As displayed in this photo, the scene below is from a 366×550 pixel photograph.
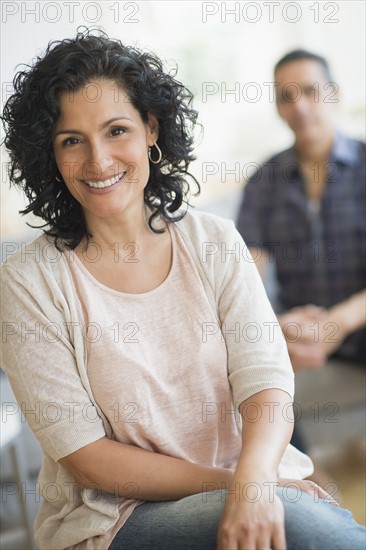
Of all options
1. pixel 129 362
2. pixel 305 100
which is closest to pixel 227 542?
pixel 129 362

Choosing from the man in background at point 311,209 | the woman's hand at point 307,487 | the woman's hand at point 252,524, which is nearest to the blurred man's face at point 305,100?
the man in background at point 311,209

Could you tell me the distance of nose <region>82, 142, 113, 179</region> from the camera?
129 centimetres

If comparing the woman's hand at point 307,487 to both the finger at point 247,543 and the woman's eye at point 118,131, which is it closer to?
the finger at point 247,543

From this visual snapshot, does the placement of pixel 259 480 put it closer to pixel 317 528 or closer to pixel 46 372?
pixel 317 528

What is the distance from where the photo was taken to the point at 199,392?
131cm

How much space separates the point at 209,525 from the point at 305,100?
1.78 m

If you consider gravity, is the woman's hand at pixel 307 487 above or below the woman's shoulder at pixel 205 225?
below

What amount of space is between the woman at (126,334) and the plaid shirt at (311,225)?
3.83ft

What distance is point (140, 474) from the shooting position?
48.3 inches

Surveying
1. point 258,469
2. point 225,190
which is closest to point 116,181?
point 258,469

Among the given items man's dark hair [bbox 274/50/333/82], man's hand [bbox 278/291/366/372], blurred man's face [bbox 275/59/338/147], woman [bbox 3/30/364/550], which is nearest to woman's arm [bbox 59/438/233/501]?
woman [bbox 3/30/364/550]

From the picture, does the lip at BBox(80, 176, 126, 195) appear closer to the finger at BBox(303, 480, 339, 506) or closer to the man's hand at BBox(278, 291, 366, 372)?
the finger at BBox(303, 480, 339, 506)

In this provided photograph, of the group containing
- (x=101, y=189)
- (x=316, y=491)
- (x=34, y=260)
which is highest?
(x=101, y=189)

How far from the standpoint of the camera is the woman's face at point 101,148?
1.29m
